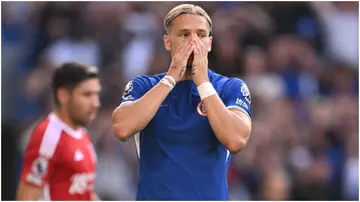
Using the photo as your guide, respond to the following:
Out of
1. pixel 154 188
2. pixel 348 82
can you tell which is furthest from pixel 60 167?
pixel 348 82

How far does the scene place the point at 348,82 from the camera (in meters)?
12.7

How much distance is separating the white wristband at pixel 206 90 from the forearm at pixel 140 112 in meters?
0.20

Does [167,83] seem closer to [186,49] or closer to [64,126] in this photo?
[186,49]

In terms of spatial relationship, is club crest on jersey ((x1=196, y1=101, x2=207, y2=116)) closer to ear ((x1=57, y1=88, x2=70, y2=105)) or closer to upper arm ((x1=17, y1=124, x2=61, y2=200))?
upper arm ((x1=17, y1=124, x2=61, y2=200))

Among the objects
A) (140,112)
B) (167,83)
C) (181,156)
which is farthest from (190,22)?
(181,156)

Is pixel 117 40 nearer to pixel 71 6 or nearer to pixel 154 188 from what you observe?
pixel 71 6

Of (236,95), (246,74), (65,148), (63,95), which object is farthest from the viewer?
(246,74)

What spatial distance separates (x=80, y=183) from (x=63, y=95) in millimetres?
985

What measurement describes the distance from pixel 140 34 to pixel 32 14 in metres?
1.83

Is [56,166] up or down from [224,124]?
down

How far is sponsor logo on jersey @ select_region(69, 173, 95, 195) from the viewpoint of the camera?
8.05m

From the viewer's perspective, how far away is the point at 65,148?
816 centimetres

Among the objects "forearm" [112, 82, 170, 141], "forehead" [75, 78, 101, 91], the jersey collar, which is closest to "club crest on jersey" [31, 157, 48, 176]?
the jersey collar

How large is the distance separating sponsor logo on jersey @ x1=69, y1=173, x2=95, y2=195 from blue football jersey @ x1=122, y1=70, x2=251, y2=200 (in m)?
2.59
